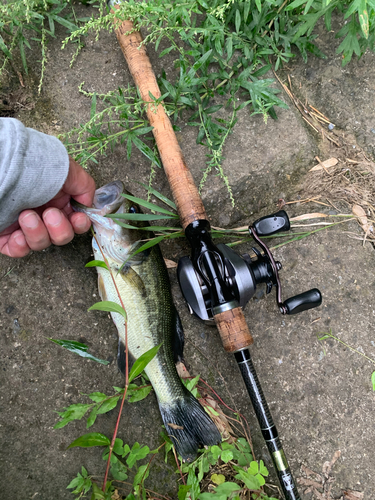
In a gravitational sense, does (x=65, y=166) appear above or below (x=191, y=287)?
above

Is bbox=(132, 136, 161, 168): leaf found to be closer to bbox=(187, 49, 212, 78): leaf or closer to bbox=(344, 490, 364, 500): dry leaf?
bbox=(187, 49, 212, 78): leaf

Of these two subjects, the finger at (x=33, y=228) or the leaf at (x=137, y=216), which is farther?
the leaf at (x=137, y=216)

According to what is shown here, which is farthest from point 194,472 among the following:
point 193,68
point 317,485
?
point 193,68

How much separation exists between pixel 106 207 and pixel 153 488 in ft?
6.50

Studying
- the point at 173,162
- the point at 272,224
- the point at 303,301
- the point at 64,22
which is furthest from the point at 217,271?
the point at 64,22

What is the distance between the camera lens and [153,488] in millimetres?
2633

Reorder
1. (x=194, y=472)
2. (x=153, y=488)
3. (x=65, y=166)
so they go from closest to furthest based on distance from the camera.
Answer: (x=65, y=166), (x=194, y=472), (x=153, y=488)

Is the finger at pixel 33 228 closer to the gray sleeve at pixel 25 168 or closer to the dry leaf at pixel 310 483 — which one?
the gray sleeve at pixel 25 168

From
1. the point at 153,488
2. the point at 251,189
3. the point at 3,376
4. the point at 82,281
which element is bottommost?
the point at 153,488

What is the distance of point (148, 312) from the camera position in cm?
263

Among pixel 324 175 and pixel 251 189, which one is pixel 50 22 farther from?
pixel 324 175

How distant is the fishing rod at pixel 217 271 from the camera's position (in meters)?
2.32

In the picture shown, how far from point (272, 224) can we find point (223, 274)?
51 centimetres

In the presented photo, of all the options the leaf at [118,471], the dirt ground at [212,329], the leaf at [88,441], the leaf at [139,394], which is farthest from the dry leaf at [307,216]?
the leaf at [118,471]
